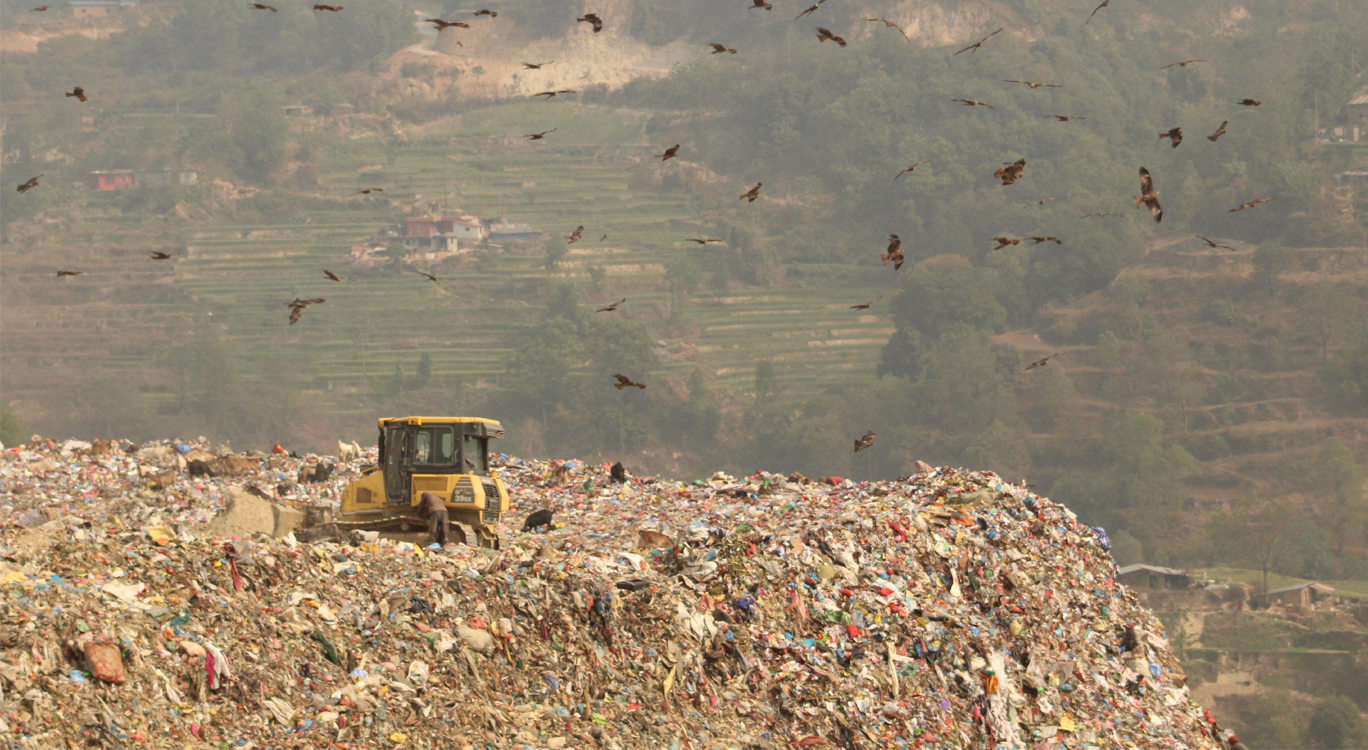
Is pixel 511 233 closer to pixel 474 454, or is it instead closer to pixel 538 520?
pixel 538 520

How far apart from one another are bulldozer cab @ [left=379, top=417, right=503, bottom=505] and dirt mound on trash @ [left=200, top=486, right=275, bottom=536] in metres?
0.96

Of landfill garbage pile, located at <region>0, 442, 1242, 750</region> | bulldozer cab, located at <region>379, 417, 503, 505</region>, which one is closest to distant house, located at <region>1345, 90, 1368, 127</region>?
landfill garbage pile, located at <region>0, 442, 1242, 750</region>

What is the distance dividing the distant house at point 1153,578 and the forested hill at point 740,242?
4.60 meters

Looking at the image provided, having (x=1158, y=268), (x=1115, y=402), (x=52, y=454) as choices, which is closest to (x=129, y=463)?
(x=52, y=454)

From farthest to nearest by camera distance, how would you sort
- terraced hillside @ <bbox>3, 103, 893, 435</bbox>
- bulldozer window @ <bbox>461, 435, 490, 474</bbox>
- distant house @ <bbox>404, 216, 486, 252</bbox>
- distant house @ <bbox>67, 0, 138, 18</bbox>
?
distant house @ <bbox>67, 0, 138, 18</bbox>, distant house @ <bbox>404, 216, 486, 252</bbox>, terraced hillside @ <bbox>3, 103, 893, 435</bbox>, bulldozer window @ <bbox>461, 435, 490, 474</bbox>

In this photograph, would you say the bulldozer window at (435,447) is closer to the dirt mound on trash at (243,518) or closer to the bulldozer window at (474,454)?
the bulldozer window at (474,454)

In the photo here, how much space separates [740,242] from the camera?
82.9 m

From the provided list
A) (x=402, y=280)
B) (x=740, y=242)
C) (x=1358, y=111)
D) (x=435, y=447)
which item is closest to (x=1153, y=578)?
(x=740, y=242)

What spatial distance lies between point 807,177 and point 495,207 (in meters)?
20.2

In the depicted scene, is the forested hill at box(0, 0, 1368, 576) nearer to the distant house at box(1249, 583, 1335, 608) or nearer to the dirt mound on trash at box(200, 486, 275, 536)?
the distant house at box(1249, 583, 1335, 608)

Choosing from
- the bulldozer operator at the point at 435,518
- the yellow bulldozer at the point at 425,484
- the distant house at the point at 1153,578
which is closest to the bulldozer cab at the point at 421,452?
the yellow bulldozer at the point at 425,484

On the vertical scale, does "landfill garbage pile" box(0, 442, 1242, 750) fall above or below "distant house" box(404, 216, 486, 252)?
below

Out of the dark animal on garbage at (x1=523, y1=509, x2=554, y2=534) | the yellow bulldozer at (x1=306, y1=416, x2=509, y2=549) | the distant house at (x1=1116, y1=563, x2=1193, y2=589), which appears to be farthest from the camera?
the distant house at (x1=1116, y1=563, x2=1193, y2=589)

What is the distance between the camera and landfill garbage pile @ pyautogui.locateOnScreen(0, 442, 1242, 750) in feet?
21.8
